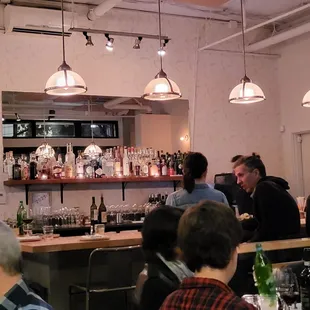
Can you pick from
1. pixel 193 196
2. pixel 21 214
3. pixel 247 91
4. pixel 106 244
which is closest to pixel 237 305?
pixel 193 196

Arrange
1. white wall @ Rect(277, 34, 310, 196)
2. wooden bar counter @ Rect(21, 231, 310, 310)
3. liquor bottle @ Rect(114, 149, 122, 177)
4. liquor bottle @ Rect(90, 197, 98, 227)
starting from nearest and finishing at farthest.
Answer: wooden bar counter @ Rect(21, 231, 310, 310)
liquor bottle @ Rect(90, 197, 98, 227)
liquor bottle @ Rect(114, 149, 122, 177)
white wall @ Rect(277, 34, 310, 196)

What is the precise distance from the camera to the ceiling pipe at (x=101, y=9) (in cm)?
601

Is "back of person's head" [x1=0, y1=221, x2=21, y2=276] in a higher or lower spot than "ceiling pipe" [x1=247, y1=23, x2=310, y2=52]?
lower

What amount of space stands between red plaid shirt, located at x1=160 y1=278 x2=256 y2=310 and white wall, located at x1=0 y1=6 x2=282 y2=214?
4.90 metres

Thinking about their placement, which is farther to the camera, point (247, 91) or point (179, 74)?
point (179, 74)

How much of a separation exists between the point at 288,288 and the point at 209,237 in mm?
870

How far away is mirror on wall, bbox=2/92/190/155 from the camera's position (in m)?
6.43

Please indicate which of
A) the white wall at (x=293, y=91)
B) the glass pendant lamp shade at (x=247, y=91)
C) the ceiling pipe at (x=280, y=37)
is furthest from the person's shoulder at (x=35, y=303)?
the white wall at (x=293, y=91)

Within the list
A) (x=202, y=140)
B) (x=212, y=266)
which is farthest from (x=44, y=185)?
(x=212, y=266)

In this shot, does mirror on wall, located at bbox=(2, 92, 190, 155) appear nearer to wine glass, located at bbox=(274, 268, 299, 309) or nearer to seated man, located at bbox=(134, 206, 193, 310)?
seated man, located at bbox=(134, 206, 193, 310)

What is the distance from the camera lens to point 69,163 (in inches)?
259

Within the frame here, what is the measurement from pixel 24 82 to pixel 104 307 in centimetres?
301

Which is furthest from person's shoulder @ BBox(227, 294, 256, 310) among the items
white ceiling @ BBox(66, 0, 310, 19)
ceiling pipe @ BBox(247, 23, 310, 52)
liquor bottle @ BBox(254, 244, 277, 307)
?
ceiling pipe @ BBox(247, 23, 310, 52)

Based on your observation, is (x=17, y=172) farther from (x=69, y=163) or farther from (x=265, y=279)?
(x=265, y=279)
